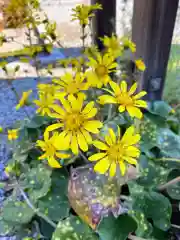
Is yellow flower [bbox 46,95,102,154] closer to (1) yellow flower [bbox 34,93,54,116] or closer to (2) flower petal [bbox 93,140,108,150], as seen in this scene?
(2) flower petal [bbox 93,140,108,150]

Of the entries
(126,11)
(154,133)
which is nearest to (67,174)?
(154,133)

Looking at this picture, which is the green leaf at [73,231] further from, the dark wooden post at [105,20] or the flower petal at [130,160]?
the dark wooden post at [105,20]

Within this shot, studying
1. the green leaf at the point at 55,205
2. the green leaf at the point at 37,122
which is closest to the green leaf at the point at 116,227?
the green leaf at the point at 55,205

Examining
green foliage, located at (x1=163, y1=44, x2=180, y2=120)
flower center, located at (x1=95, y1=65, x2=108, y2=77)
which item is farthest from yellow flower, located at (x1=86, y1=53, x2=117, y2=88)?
green foliage, located at (x1=163, y1=44, x2=180, y2=120)

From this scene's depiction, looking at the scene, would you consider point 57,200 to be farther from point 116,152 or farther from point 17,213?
point 116,152

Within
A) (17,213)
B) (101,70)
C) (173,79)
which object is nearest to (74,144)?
(101,70)

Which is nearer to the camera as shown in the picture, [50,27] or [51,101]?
[51,101]

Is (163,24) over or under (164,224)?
over

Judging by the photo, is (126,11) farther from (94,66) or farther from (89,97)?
(94,66)
